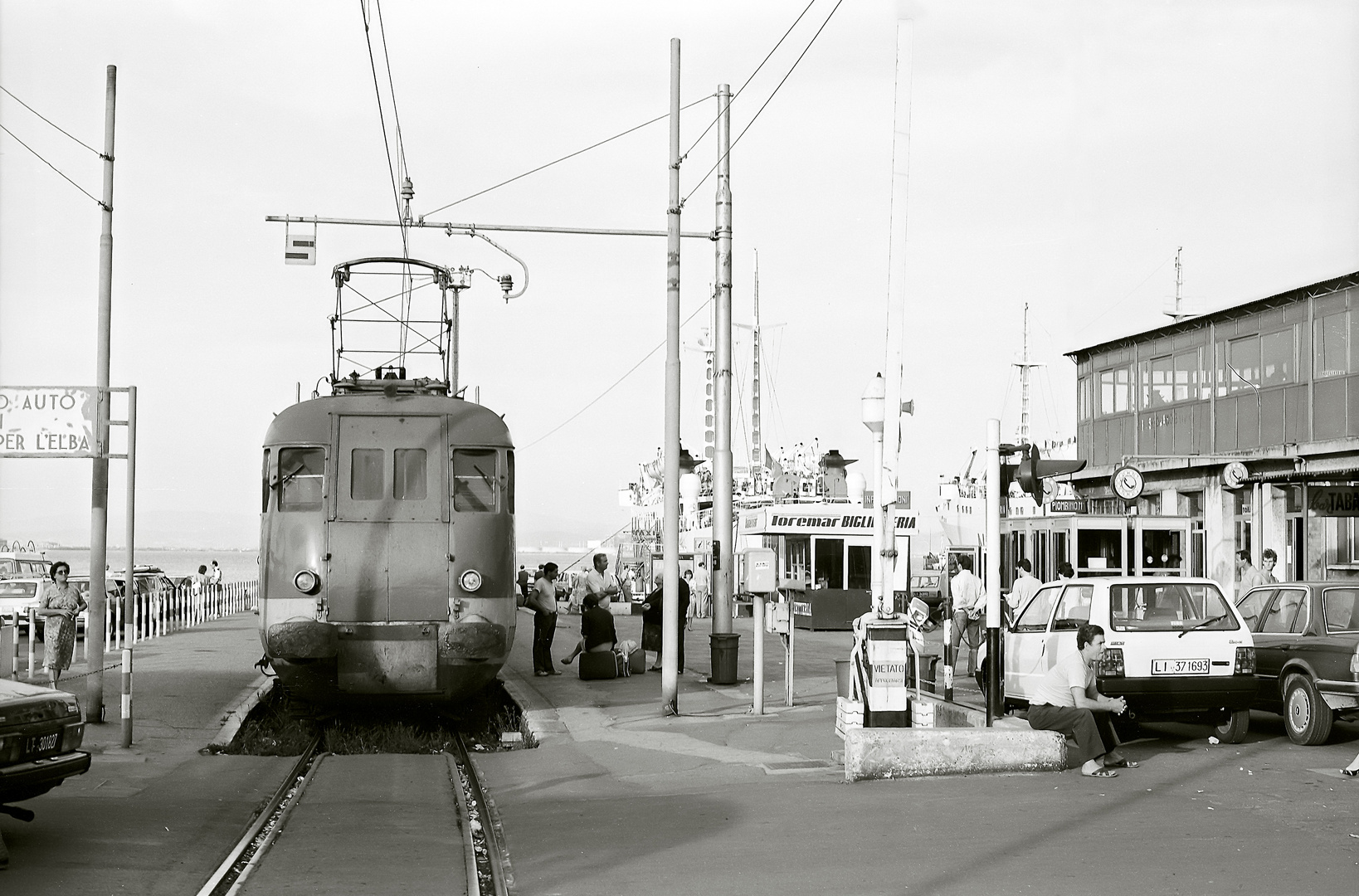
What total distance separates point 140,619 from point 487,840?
2623 centimetres

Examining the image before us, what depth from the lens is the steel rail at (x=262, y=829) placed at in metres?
7.97

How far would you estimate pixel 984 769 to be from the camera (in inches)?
466

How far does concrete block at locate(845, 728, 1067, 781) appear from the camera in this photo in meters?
11.6

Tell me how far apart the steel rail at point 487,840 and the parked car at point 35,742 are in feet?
8.40


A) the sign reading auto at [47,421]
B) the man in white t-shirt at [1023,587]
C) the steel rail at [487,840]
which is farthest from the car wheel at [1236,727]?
the sign reading auto at [47,421]

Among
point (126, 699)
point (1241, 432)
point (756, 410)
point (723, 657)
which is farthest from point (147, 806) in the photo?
point (756, 410)

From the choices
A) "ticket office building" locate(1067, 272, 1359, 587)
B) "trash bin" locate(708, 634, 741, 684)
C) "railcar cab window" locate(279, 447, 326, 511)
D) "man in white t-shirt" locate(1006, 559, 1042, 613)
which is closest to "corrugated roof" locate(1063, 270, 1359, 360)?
"ticket office building" locate(1067, 272, 1359, 587)

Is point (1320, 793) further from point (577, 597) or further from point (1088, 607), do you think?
point (577, 597)

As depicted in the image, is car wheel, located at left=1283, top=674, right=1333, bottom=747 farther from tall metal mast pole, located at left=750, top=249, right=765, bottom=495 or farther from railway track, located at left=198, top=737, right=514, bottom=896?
tall metal mast pole, located at left=750, top=249, right=765, bottom=495

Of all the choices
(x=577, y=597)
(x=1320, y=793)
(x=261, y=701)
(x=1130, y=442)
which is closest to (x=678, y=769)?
(x=1320, y=793)

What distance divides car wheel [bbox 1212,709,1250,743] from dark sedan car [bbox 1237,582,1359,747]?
376mm

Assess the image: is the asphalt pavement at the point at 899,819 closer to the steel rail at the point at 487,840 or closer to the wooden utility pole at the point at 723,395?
the steel rail at the point at 487,840

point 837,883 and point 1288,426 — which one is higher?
point 1288,426

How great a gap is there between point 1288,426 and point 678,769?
18.3 meters
